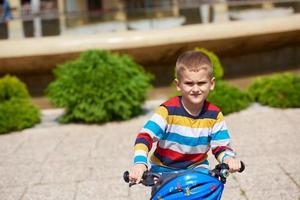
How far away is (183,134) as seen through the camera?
280cm

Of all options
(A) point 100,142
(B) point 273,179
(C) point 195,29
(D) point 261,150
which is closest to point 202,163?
(B) point 273,179

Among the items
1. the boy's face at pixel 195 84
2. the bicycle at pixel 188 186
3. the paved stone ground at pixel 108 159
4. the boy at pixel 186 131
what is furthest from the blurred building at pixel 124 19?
the bicycle at pixel 188 186

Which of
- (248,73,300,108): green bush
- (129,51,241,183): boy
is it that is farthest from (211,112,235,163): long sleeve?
(248,73,300,108): green bush

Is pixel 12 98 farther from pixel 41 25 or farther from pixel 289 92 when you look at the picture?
pixel 289 92

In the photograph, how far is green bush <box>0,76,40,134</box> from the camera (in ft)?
23.4

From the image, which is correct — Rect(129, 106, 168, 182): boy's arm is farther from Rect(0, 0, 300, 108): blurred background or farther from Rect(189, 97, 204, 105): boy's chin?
Rect(0, 0, 300, 108): blurred background

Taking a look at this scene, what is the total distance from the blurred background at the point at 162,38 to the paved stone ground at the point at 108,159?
1.16 meters

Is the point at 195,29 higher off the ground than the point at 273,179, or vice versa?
the point at 195,29

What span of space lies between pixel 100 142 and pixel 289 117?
2.84 metres

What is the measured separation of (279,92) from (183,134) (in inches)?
203

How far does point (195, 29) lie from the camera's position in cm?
823

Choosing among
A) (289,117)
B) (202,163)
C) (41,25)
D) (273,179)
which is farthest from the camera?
(41,25)

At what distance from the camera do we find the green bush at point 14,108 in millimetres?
7117

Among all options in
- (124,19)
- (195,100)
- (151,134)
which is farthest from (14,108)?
(195,100)
